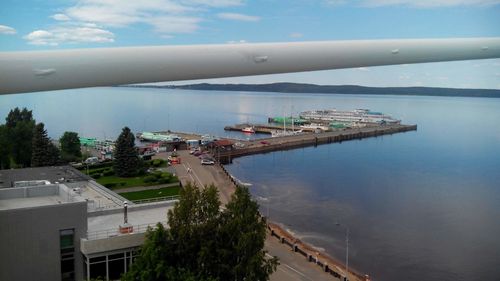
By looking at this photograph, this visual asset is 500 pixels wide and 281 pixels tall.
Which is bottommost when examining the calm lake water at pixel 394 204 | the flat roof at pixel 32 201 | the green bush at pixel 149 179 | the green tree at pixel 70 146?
the calm lake water at pixel 394 204

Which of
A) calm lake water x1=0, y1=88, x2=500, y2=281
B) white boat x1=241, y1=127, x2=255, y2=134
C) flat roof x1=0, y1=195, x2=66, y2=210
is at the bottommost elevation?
calm lake water x1=0, y1=88, x2=500, y2=281

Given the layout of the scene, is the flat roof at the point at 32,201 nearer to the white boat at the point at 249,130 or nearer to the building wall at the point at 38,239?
the building wall at the point at 38,239

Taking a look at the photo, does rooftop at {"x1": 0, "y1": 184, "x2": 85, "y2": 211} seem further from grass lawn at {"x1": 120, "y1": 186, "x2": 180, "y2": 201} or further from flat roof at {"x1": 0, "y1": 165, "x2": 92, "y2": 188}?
grass lawn at {"x1": 120, "y1": 186, "x2": 180, "y2": 201}

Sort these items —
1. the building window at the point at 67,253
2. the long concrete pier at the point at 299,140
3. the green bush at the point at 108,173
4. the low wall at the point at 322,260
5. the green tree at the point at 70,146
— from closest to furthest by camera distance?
the building window at the point at 67,253 < the low wall at the point at 322,260 < the green bush at the point at 108,173 < the green tree at the point at 70,146 < the long concrete pier at the point at 299,140

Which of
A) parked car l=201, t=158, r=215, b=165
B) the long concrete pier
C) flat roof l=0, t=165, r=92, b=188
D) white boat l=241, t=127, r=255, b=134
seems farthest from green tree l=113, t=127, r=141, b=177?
white boat l=241, t=127, r=255, b=134

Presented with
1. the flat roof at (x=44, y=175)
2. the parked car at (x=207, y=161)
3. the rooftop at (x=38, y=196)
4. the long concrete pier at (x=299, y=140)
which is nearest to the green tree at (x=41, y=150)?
the flat roof at (x=44, y=175)

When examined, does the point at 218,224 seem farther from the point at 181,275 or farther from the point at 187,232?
the point at 181,275
